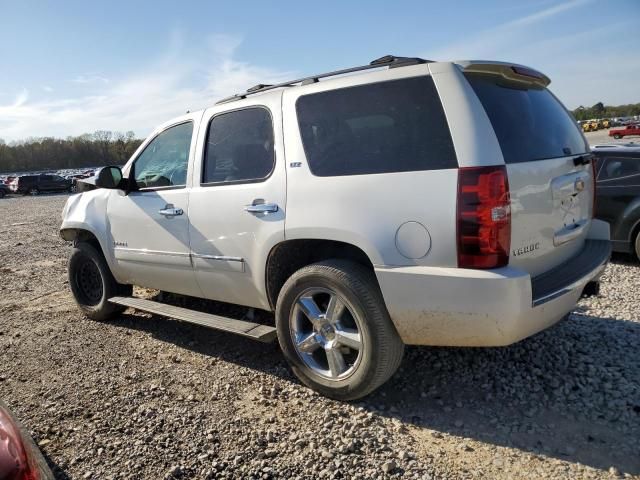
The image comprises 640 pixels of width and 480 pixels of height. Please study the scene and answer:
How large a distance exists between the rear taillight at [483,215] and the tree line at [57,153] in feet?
252

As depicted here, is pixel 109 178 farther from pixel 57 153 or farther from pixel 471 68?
pixel 57 153

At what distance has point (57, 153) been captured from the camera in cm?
7806

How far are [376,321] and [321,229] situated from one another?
65 centimetres

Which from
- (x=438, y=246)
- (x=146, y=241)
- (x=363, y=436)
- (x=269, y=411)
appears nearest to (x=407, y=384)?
(x=363, y=436)

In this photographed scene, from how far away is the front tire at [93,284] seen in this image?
16.0 ft

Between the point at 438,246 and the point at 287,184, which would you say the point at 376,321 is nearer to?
the point at 438,246

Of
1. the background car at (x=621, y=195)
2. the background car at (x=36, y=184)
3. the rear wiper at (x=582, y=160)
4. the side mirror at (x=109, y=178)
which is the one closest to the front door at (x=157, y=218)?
the side mirror at (x=109, y=178)

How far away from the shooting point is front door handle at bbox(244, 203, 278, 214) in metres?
3.26

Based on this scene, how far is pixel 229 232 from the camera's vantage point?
11.6 feet

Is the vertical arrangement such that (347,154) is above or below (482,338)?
above

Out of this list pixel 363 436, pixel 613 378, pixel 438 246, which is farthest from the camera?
pixel 613 378

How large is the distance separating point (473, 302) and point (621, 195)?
4932 millimetres

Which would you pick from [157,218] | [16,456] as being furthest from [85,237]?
[16,456]

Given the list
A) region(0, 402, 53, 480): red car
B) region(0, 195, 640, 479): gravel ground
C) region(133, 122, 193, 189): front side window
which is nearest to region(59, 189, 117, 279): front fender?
region(133, 122, 193, 189): front side window
